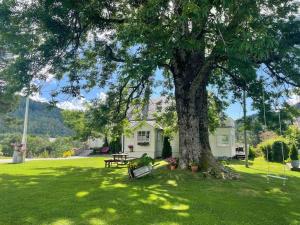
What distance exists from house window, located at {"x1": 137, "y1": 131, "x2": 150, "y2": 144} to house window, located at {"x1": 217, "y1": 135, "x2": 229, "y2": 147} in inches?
279

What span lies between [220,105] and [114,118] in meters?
6.59

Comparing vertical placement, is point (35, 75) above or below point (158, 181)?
above

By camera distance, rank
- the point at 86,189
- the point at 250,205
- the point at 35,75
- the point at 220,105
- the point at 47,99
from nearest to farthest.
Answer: the point at 250,205, the point at 86,189, the point at 35,75, the point at 47,99, the point at 220,105

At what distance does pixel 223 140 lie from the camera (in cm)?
3272

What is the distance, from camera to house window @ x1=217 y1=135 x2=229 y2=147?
32500 millimetres

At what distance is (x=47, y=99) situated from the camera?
53.0 ft

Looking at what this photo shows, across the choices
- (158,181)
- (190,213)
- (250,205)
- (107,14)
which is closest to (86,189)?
(158,181)

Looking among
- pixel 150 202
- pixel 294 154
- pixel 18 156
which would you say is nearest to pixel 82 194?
pixel 150 202

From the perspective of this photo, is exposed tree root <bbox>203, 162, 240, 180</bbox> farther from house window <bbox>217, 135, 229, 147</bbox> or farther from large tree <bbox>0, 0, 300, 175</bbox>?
house window <bbox>217, 135, 229, 147</bbox>

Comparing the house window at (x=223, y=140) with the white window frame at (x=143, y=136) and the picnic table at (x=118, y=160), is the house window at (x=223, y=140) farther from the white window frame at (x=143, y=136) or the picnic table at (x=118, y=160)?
the picnic table at (x=118, y=160)

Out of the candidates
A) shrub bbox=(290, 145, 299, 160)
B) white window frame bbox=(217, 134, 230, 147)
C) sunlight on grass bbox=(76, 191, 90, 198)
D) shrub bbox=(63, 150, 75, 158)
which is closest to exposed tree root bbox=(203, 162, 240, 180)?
sunlight on grass bbox=(76, 191, 90, 198)

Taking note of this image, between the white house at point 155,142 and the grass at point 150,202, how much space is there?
18193 millimetres

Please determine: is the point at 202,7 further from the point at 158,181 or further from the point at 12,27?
the point at 12,27

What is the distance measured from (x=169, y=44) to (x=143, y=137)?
72.9ft
